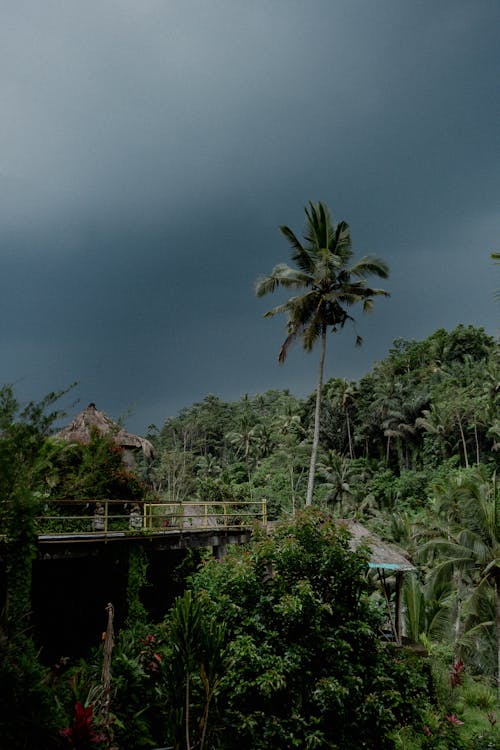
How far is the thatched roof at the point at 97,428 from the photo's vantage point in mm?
20609

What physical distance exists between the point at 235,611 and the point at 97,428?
1393 cm

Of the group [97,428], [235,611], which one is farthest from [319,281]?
[235,611]

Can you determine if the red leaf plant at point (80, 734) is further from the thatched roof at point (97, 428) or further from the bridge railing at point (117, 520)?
the thatched roof at point (97, 428)

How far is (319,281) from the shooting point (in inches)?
768

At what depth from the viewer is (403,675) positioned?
733 centimetres

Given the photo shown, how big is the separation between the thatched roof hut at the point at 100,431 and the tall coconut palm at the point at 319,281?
698 centimetres

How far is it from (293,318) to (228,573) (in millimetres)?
13238

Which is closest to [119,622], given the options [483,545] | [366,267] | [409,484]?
[483,545]

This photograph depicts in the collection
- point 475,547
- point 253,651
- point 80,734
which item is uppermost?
point 475,547

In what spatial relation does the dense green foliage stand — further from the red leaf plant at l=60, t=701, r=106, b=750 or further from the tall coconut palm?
the tall coconut palm

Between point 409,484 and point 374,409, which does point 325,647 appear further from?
point 374,409

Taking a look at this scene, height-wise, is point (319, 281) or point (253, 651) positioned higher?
point (319, 281)

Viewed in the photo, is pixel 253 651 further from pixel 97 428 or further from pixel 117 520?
pixel 97 428

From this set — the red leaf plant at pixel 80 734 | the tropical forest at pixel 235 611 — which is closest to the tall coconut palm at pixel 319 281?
the tropical forest at pixel 235 611
